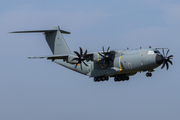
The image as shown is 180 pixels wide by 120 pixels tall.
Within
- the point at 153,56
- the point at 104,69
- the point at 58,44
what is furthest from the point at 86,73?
the point at 153,56

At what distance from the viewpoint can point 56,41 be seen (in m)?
37.2

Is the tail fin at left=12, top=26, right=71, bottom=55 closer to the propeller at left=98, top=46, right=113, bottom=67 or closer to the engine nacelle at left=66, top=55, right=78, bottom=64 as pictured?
the engine nacelle at left=66, top=55, right=78, bottom=64

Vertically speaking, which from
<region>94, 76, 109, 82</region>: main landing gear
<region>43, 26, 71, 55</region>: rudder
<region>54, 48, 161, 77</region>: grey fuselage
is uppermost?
<region>43, 26, 71, 55</region>: rudder

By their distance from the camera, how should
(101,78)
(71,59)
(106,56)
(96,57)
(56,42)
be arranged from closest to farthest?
(106,56), (96,57), (71,59), (101,78), (56,42)

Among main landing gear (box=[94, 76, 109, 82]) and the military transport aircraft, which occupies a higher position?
the military transport aircraft

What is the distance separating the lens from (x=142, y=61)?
1230 inches

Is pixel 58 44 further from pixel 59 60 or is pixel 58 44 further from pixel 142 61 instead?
pixel 142 61

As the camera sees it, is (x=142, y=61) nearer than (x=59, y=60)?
Yes

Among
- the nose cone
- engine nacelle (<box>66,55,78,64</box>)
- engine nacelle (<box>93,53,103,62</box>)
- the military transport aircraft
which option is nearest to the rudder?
the military transport aircraft

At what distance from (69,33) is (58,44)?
119 inches

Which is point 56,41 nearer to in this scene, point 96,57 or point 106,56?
point 96,57

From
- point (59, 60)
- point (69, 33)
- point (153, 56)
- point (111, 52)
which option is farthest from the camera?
point (69, 33)

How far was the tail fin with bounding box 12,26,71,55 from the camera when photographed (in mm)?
36875

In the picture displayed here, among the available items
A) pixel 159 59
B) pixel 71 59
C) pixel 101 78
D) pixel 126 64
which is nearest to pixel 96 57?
pixel 101 78
